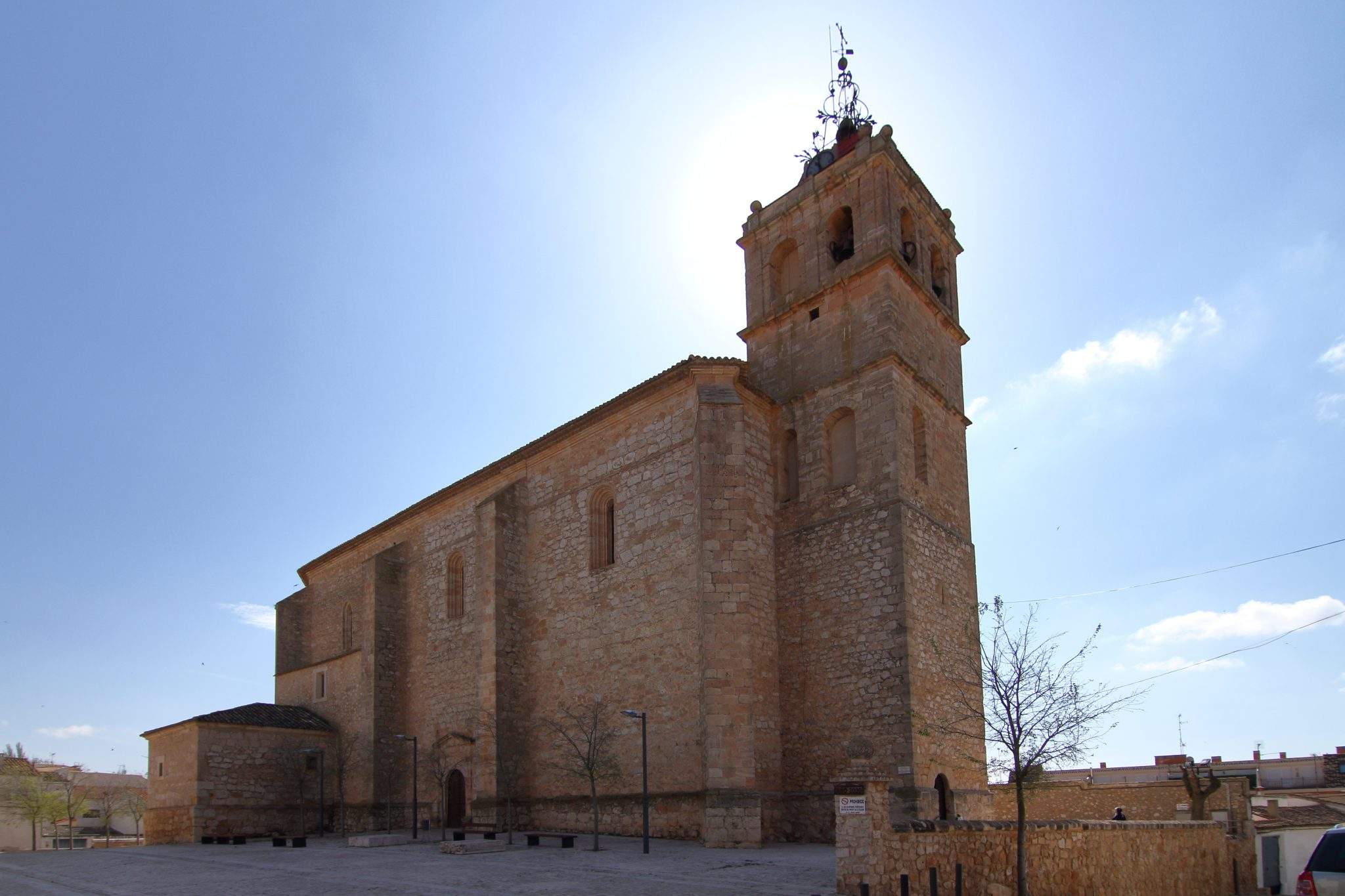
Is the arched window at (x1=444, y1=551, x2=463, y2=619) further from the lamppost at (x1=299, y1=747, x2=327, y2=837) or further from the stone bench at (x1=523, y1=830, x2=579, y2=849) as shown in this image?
the stone bench at (x1=523, y1=830, x2=579, y2=849)

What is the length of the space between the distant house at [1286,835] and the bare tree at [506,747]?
1668cm

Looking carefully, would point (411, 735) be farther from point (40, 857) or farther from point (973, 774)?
point (973, 774)

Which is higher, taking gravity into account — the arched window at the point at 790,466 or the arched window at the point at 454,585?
the arched window at the point at 790,466

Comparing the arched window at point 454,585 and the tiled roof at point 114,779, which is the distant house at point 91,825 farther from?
the arched window at point 454,585

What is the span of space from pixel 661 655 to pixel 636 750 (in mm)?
2012

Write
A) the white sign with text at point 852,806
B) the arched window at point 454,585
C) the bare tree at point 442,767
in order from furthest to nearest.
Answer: the arched window at point 454,585
the bare tree at point 442,767
the white sign with text at point 852,806

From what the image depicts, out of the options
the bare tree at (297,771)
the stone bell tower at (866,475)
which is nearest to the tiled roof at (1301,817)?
the stone bell tower at (866,475)

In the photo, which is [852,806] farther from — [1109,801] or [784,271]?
[1109,801]

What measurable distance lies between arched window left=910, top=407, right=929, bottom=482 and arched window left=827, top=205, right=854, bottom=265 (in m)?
4.25

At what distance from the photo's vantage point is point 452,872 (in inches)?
603

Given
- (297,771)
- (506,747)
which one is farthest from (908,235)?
(297,771)

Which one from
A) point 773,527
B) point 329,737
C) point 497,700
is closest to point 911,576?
point 773,527

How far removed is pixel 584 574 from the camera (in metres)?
22.7

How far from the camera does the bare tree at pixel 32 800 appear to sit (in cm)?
3694
